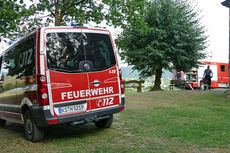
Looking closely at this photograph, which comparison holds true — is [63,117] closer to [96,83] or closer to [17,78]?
[96,83]

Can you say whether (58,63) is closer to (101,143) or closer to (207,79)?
(101,143)

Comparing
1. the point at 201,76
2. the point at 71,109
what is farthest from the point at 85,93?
the point at 201,76

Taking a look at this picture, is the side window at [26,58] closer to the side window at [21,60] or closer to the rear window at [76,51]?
the side window at [21,60]

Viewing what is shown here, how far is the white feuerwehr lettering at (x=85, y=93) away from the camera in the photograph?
17.4ft

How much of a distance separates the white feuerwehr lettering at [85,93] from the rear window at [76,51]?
432 mm

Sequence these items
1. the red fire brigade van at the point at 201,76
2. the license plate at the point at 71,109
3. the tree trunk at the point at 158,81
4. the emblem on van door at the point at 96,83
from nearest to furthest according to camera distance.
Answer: the license plate at the point at 71,109, the emblem on van door at the point at 96,83, the tree trunk at the point at 158,81, the red fire brigade van at the point at 201,76

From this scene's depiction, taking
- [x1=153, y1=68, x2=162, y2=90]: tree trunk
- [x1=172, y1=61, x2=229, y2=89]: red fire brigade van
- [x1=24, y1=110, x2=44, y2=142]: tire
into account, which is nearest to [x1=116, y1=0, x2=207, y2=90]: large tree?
[x1=153, y1=68, x2=162, y2=90]: tree trunk

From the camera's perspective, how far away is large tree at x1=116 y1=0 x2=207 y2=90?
2309 centimetres

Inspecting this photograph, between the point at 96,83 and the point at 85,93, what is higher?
the point at 96,83

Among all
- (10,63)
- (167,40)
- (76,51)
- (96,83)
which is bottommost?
(96,83)

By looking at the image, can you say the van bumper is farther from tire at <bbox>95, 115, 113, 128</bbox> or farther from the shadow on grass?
tire at <bbox>95, 115, 113, 128</bbox>

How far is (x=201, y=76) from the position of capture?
31.3 metres

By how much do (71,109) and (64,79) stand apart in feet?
2.01

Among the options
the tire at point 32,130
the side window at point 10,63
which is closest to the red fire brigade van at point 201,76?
the side window at point 10,63
